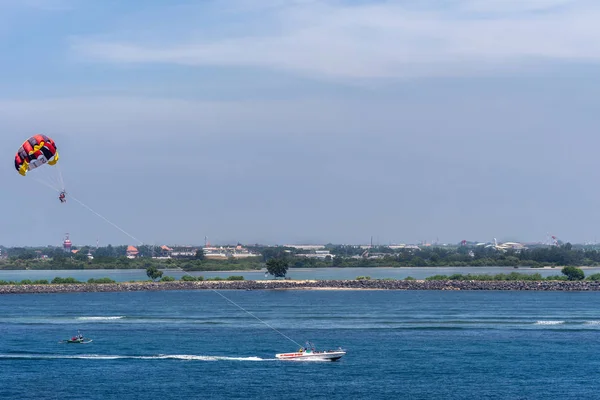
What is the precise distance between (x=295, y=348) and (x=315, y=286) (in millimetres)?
61484

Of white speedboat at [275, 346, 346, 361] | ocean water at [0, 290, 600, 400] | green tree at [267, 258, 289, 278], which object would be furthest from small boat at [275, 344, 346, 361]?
green tree at [267, 258, 289, 278]

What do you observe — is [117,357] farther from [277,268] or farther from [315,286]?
[277,268]

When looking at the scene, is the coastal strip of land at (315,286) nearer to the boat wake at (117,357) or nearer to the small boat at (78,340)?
the small boat at (78,340)

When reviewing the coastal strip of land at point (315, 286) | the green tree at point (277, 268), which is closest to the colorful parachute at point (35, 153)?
the coastal strip of land at point (315, 286)

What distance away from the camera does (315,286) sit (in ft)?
392

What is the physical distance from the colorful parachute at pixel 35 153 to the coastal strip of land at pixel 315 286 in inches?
2810

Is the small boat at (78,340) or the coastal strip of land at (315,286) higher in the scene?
the coastal strip of land at (315,286)

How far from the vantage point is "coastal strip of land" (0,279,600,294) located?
115 m

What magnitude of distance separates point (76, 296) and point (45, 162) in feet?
231

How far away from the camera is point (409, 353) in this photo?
→ 5641 cm

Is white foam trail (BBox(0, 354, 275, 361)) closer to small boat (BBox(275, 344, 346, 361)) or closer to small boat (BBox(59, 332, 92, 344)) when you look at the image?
small boat (BBox(275, 344, 346, 361))

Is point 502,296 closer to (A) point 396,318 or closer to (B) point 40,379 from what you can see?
(A) point 396,318

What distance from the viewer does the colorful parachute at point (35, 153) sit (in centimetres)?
4616

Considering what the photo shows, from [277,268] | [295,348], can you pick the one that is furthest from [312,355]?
[277,268]
